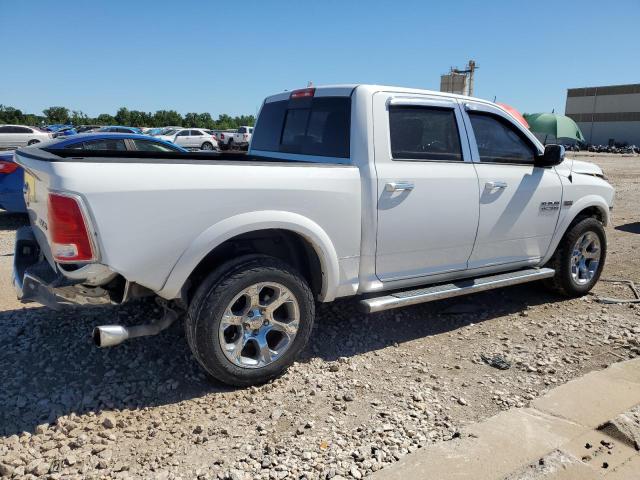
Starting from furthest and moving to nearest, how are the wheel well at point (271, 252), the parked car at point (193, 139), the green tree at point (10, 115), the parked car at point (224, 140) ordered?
the green tree at point (10, 115) < the parked car at point (224, 140) < the parked car at point (193, 139) < the wheel well at point (271, 252)

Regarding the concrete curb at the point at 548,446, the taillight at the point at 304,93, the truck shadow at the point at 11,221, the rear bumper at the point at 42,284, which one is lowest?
the concrete curb at the point at 548,446

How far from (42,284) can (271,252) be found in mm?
1462

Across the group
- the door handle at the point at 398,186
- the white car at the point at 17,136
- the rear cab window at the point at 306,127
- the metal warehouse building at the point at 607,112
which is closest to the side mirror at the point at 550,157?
the door handle at the point at 398,186

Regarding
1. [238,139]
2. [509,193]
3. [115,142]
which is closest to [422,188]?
[509,193]

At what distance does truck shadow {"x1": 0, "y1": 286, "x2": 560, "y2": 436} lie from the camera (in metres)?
3.30

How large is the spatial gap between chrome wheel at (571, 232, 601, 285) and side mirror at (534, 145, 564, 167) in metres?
0.98

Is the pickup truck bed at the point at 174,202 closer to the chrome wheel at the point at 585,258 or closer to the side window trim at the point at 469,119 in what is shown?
the side window trim at the point at 469,119

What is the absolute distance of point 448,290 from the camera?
169 inches

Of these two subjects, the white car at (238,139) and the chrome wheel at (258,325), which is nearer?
the chrome wheel at (258,325)

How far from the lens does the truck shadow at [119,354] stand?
3.30 metres

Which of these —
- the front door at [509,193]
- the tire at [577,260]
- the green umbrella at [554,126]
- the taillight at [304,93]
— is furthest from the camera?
the green umbrella at [554,126]

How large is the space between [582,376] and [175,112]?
253ft

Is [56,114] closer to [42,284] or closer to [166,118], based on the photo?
[166,118]

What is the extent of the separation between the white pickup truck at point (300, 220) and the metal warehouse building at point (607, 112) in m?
62.3
